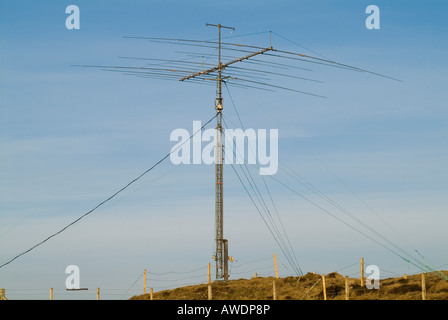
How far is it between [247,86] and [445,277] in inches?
759

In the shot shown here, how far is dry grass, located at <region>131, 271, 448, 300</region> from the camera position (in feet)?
148

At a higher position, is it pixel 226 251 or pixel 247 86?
pixel 247 86

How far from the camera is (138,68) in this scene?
47469 mm

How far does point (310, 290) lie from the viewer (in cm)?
4812

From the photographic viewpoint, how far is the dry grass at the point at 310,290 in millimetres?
45062
